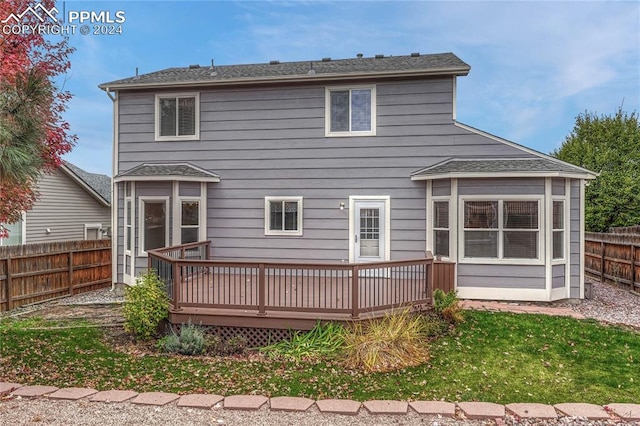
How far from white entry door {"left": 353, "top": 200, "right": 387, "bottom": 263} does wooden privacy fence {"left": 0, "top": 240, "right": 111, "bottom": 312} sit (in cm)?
805

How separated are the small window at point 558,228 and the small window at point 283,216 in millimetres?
5881

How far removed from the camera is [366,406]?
4.12m

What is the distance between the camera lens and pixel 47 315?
8352 millimetres

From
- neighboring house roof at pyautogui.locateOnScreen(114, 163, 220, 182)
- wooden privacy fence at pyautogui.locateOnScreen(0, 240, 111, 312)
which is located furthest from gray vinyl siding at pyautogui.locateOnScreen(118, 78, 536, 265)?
wooden privacy fence at pyautogui.locateOnScreen(0, 240, 111, 312)

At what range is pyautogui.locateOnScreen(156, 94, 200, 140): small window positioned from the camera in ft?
34.0

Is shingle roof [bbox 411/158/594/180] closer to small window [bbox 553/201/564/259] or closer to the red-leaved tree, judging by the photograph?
small window [bbox 553/201/564/259]

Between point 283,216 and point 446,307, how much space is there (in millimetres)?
4779

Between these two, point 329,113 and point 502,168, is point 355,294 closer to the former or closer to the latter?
point 502,168

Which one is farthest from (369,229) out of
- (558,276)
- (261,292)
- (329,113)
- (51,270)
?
(51,270)

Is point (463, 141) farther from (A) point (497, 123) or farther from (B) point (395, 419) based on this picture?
(A) point (497, 123)

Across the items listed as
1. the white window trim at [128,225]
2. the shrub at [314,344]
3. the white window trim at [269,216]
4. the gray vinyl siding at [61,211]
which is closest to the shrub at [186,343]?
the shrub at [314,344]

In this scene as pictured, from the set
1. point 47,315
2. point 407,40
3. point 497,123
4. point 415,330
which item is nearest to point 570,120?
point 497,123

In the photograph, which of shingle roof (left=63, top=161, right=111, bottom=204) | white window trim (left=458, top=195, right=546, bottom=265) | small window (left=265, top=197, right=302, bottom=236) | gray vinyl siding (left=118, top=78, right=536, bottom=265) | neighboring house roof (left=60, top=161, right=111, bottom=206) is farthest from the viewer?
shingle roof (left=63, top=161, right=111, bottom=204)

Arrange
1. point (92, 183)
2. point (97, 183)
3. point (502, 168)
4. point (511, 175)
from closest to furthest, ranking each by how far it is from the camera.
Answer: point (511, 175)
point (502, 168)
point (92, 183)
point (97, 183)
